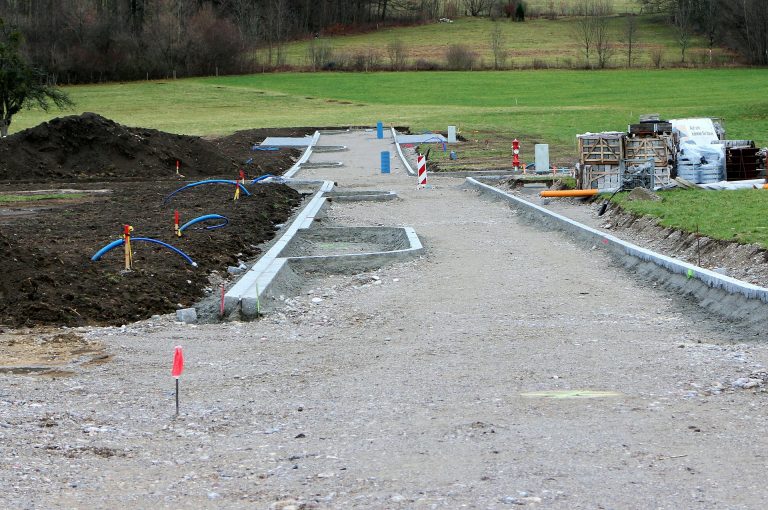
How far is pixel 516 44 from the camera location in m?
115

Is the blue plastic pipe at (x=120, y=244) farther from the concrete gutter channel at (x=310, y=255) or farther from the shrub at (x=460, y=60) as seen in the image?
the shrub at (x=460, y=60)

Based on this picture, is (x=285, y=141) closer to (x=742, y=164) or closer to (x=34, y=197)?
(x=34, y=197)

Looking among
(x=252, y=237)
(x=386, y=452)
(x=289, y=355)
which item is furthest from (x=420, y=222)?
(x=386, y=452)

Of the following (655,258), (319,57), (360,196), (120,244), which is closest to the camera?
(655,258)

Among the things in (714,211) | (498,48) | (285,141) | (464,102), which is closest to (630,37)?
(498,48)

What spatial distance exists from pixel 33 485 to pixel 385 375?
3.65 meters

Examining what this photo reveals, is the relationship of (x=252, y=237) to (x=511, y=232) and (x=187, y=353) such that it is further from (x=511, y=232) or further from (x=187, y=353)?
(x=187, y=353)

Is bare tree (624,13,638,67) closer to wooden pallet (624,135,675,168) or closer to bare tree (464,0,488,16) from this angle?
bare tree (464,0,488,16)

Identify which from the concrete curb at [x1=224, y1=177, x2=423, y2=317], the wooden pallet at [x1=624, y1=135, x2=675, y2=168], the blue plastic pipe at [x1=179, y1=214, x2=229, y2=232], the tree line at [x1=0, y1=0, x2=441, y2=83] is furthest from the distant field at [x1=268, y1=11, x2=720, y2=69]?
the blue plastic pipe at [x1=179, y1=214, x2=229, y2=232]

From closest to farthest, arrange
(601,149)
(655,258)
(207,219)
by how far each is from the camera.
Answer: (655,258)
(207,219)
(601,149)

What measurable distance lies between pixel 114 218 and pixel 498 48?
9269 cm

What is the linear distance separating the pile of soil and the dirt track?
1.02 meters

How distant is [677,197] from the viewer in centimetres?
2112

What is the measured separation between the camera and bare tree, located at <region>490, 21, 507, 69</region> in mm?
101812
